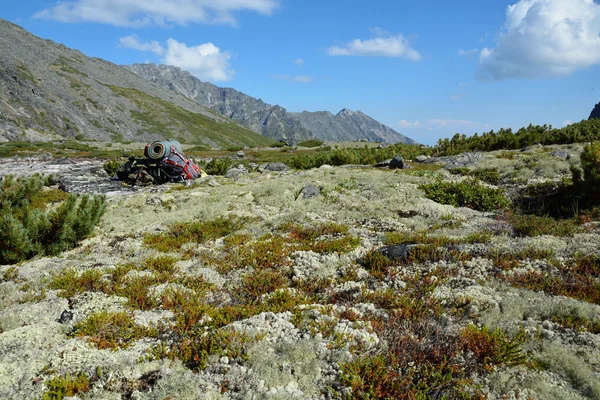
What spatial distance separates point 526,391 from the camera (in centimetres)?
416

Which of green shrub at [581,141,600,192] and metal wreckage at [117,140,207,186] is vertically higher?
green shrub at [581,141,600,192]

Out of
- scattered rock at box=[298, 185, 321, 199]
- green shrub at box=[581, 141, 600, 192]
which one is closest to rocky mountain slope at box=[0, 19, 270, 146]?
scattered rock at box=[298, 185, 321, 199]

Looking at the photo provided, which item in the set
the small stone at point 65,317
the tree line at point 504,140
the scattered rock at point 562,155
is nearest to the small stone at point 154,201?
the small stone at point 65,317

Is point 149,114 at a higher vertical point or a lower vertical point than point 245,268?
higher

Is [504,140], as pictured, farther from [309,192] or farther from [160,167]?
[160,167]

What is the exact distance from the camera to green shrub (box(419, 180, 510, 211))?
13.6m

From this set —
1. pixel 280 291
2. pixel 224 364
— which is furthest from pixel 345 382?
Result: pixel 280 291

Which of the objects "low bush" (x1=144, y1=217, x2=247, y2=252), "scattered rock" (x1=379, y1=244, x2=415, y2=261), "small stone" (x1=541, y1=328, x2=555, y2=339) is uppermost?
"scattered rock" (x1=379, y1=244, x2=415, y2=261)

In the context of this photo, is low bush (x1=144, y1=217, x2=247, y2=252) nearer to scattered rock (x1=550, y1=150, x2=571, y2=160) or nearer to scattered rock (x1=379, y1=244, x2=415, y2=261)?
scattered rock (x1=379, y1=244, x2=415, y2=261)

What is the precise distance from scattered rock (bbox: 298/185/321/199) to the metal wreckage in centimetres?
1105

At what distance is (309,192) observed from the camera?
1584 centimetres

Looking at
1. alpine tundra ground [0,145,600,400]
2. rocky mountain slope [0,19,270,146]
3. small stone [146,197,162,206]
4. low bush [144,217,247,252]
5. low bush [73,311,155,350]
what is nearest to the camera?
alpine tundra ground [0,145,600,400]

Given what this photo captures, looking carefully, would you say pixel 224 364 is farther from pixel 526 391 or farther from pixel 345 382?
pixel 526 391

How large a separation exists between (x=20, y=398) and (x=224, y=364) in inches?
98.6
